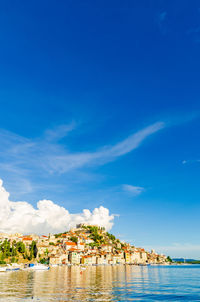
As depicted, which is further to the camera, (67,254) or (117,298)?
(67,254)

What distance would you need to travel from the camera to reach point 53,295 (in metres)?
34.4

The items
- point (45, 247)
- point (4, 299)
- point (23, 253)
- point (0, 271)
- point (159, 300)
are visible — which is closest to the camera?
point (4, 299)

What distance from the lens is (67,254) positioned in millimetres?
180125

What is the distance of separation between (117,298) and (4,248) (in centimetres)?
14666

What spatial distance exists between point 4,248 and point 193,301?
492 feet

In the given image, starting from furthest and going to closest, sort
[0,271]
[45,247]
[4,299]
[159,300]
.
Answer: [45,247] → [0,271] → [159,300] → [4,299]

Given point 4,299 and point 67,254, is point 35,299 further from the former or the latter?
point 67,254

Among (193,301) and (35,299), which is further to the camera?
(193,301)

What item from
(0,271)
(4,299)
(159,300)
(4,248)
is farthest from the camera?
(4,248)

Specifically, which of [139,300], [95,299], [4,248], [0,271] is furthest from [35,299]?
[4,248]

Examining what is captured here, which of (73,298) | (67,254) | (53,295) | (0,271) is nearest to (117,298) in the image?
(73,298)

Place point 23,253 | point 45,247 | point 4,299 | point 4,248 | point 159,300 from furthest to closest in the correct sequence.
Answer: point 45,247, point 23,253, point 4,248, point 159,300, point 4,299

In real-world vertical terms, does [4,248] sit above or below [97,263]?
above

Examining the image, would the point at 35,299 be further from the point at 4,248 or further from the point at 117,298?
the point at 4,248
